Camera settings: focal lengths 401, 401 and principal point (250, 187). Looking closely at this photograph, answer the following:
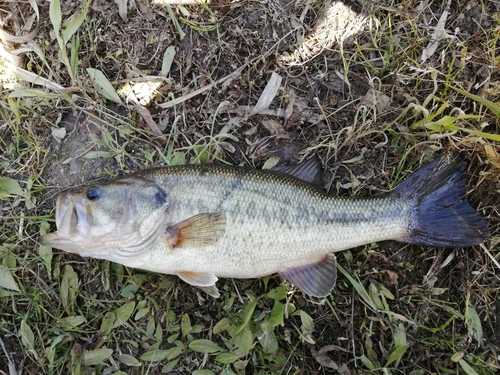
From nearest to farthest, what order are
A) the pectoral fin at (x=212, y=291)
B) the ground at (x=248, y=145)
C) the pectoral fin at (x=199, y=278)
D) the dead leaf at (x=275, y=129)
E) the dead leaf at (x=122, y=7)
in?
the pectoral fin at (x=199, y=278) < the pectoral fin at (x=212, y=291) < the ground at (x=248, y=145) < the dead leaf at (x=275, y=129) < the dead leaf at (x=122, y=7)

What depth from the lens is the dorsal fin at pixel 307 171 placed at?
3.11m

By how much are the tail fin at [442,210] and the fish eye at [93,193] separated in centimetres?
216

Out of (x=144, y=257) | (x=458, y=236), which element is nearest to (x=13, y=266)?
(x=144, y=257)

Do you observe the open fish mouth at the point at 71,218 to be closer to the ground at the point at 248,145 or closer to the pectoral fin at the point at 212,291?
the ground at the point at 248,145

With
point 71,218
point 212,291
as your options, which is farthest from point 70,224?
point 212,291

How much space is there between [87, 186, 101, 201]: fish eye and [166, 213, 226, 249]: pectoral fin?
55 centimetres

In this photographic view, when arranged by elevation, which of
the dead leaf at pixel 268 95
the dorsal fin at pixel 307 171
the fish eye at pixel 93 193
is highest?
the dead leaf at pixel 268 95

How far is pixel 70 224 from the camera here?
2.75 meters

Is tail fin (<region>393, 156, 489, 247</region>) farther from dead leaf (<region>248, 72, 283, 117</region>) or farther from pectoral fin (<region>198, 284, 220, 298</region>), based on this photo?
pectoral fin (<region>198, 284, 220, 298</region>)

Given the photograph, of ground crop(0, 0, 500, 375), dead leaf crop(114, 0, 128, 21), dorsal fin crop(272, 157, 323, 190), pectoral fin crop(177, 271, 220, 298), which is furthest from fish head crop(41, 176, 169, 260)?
dead leaf crop(114, 0, 128, 21)

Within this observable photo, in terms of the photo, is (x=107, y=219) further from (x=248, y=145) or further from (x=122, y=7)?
(x=122, y=7)

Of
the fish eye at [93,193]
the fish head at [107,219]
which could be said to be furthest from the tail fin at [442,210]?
the fish eye at [93,193]

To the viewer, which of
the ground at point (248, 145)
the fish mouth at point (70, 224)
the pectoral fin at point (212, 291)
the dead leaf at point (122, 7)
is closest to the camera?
the fish mouth at point (70, 224)

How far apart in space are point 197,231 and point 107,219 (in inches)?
24.8
